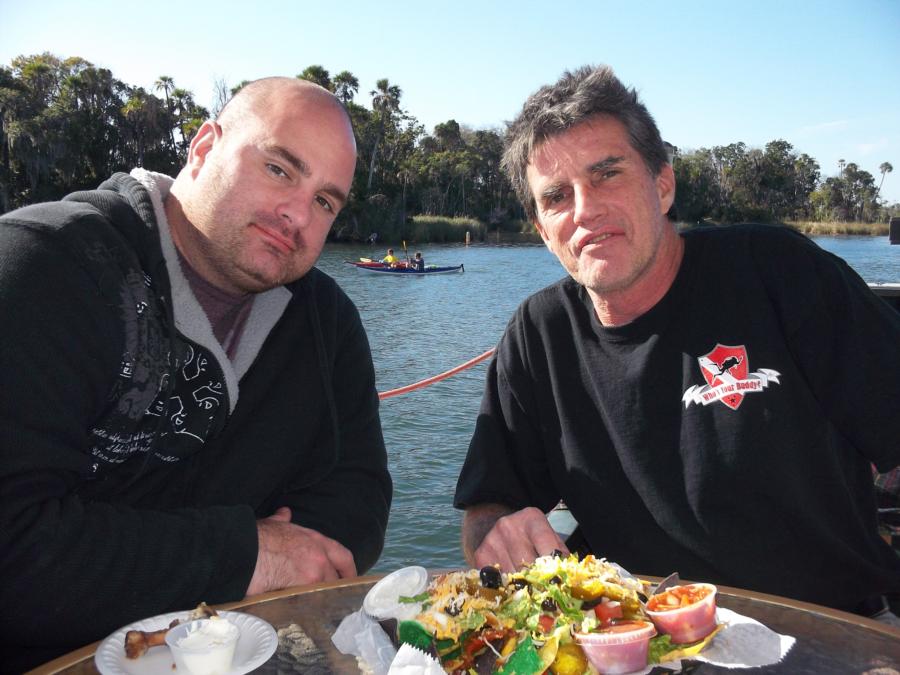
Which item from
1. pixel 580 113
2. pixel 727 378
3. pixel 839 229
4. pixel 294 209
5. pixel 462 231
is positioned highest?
pixel 839 229

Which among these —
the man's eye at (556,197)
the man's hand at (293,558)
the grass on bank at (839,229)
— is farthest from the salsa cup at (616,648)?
the grass on bank at (839,229)

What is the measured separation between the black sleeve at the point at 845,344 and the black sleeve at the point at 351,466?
119 centimetres

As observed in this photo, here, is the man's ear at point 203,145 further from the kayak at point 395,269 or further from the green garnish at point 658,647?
the kayak at point 395,269

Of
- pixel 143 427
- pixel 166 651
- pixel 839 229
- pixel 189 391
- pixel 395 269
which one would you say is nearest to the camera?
pixel 166 651

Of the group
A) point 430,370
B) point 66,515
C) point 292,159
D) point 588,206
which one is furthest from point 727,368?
point 430,370

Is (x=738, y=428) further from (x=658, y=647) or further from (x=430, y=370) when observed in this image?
(x=430, y=370)

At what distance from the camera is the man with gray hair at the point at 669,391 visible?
1876 mm

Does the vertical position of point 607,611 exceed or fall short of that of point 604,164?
it falls short

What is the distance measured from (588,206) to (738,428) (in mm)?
716

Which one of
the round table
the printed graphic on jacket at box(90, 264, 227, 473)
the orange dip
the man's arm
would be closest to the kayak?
the man's arm

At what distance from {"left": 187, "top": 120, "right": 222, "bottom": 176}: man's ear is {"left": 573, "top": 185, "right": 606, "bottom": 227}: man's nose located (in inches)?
41.2

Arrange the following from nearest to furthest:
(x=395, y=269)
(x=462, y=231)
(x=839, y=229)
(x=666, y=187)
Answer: (x=666, y=187)
(x=395, y=269)
(x=462, y=231)
(x=839, y=229)

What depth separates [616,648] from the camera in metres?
1.07

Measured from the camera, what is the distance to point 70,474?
1.59 m
